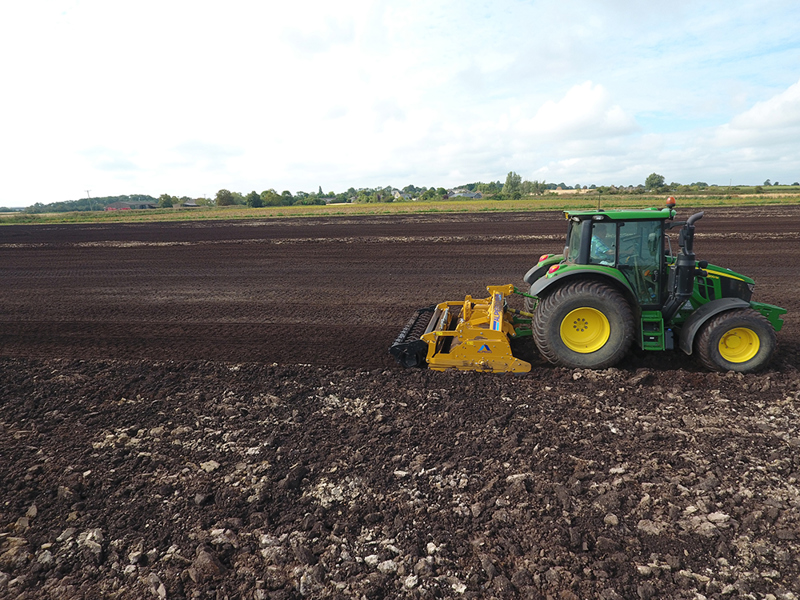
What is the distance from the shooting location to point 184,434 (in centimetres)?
519

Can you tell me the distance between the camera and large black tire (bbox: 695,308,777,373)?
19.4 feet

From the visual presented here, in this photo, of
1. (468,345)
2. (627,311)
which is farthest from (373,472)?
(627,311)

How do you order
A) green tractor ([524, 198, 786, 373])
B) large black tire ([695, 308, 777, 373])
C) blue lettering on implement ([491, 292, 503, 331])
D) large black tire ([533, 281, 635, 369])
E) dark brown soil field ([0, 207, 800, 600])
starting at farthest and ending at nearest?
blue lettering on implement ([491, 292, 503, 331]), large black tire ([533, 281, 635, 369]), green tractor ([524, 198, 786, 373]), large black tire ([695, 308, 777, 373]), dark brown soil field ([0, 207, 800, 600])

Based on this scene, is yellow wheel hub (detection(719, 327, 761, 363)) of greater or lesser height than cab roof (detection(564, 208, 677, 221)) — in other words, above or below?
below

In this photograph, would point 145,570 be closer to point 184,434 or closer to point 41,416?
point 184,434

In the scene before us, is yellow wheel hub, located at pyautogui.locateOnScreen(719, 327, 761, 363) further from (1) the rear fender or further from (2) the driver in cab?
(2) the driver in cab

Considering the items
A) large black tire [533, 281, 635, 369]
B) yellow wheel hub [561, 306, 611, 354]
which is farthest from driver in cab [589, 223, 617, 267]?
yellow wheel hub [561, 306, 611, 354]

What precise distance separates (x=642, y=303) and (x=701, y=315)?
26.6 inches

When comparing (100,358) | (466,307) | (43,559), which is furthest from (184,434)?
(466,307)

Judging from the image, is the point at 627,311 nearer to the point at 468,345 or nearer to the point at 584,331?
the point at 584,331

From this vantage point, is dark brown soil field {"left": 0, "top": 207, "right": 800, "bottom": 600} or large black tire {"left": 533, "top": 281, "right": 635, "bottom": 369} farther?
large black tire {"left": 533, "top": 281, "right": 635, "bottom": 369}

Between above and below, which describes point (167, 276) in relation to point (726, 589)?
above

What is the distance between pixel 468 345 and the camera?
6.36 metres

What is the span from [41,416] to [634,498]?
6275mm
